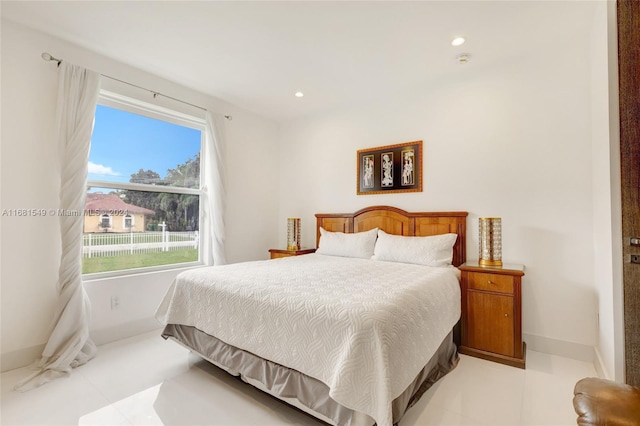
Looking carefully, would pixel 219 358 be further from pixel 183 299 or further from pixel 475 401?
pixel 475 401

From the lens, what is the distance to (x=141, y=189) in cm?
312

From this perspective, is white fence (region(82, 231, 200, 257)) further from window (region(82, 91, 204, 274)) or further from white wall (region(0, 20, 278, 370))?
white wall (region(0, 20, 278, 370))

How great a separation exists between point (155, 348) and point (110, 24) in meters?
2.76

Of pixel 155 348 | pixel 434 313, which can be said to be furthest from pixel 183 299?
pixel 434 313

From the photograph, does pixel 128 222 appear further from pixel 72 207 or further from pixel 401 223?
pixel 401 223

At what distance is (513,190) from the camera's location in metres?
2.74

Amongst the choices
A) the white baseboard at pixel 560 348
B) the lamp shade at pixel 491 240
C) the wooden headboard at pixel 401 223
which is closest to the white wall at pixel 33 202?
the wooden headboard at pixel 401 223

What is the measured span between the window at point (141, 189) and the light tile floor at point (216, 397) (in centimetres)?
109

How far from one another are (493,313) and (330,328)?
1.69 meters

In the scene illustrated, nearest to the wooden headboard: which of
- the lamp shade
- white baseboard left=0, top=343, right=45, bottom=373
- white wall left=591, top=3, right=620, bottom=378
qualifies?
the lamp shade

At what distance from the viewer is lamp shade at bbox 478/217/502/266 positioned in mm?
2592

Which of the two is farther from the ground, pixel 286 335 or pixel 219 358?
pixel 286 335

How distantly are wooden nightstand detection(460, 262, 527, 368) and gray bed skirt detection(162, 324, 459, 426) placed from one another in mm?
231

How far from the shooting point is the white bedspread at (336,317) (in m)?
1.32
